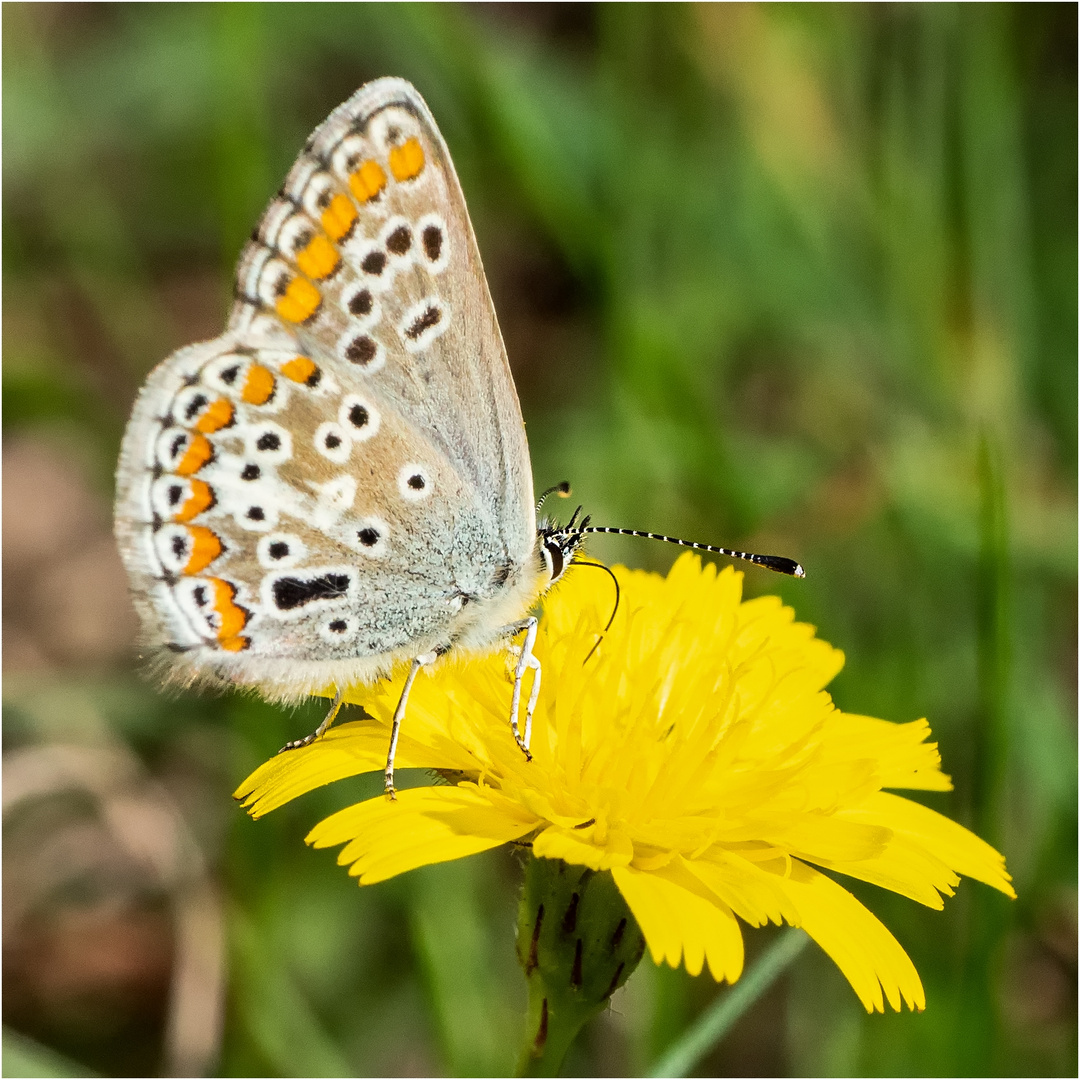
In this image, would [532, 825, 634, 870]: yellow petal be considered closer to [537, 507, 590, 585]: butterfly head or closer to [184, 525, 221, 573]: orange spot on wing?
[537, 507, 590, 585]: butterfly head

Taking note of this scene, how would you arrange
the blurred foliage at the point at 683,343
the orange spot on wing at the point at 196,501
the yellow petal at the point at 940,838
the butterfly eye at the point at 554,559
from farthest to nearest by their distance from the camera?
the blurred foliage at the point at 683,343, the butterfly eye at the point at 554,559, the orange spot on wing at the point at 196,501, the yellow petal at the point at 940,838

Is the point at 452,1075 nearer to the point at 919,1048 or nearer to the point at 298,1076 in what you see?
the point at 298,1076

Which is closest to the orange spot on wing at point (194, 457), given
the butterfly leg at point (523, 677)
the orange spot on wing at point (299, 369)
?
the orange spot on wing at point (299, 369)

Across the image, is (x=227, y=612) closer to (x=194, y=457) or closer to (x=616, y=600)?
(x=194, y=457)

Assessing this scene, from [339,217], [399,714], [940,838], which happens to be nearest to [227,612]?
[399,714]

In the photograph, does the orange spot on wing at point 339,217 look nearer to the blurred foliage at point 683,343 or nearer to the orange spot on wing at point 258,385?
the orange spot on wing at point 258,385

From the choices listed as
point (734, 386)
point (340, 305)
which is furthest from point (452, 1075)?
point (734, 386)

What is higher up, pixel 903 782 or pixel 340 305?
pixel 340 305
